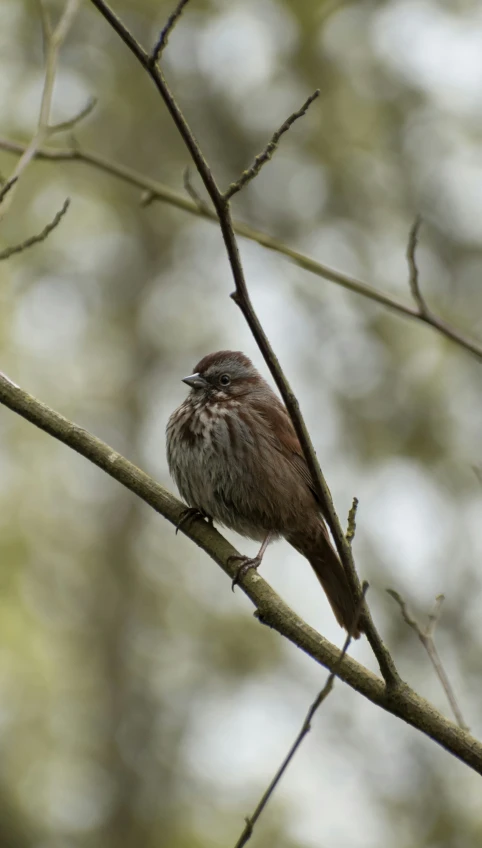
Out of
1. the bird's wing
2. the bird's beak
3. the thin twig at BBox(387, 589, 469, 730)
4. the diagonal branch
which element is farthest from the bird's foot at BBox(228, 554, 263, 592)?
the bird's beak

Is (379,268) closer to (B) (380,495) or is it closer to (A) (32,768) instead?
(B) (380,495)

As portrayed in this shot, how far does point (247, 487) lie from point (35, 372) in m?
6.93

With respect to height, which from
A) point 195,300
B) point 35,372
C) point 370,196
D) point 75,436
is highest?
point 370,196

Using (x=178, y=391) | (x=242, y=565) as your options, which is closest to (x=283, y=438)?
(x=242, y=565)

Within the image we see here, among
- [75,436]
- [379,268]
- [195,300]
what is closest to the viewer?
[75,436]

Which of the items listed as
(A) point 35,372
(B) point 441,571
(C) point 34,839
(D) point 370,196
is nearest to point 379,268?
(D) point 370,196

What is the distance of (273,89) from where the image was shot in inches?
429

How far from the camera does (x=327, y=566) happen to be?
4996 mm

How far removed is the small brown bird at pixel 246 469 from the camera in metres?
4.48

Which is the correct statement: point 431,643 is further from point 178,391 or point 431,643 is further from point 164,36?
point 178,391

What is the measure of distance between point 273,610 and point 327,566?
1.80 meters

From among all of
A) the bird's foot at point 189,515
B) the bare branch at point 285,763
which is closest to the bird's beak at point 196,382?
the bird's foot at point 189,515

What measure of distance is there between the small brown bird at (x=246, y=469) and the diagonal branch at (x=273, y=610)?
28.9 inches

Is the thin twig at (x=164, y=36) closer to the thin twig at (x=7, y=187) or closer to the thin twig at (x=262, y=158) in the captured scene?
the thin twig at (x=262, y=158)
